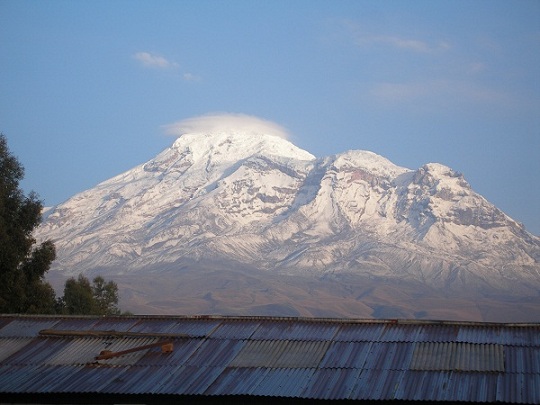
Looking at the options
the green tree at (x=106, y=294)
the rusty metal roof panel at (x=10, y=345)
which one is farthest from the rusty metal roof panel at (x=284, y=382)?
the green tree at (x=106, y=294)

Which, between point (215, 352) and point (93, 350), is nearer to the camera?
point (215, 352)

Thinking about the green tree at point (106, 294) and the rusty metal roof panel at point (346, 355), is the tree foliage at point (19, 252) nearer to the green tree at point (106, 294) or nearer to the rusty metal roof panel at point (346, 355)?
the green tree at point (106, 294)

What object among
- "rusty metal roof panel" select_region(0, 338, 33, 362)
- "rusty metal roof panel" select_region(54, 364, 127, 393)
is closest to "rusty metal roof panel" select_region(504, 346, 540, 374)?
"rusty metal roof panel" select_region(54, 364, 127, 393)

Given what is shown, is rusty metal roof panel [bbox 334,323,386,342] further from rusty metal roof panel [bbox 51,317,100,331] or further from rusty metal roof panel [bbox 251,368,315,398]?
rusty metal roof panel [bbox 51,317,100,331]

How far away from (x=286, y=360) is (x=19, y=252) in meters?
20.5

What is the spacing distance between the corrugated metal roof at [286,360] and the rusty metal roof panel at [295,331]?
1.2 inches

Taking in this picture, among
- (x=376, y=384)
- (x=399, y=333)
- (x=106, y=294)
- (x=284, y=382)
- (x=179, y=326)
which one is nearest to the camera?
(x=376, y=384)

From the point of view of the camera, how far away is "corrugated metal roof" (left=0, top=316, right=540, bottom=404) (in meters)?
19.9

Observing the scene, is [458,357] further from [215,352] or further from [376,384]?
[215,352]

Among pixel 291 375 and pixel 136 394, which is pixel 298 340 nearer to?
pixel 291 375

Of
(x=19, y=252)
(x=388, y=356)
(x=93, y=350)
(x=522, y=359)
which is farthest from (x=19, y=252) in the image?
(x=522, y=359)

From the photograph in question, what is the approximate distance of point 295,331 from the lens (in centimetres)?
2395

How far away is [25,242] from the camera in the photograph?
3931cm

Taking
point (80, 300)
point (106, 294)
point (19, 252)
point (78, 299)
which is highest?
point (19, 252)
